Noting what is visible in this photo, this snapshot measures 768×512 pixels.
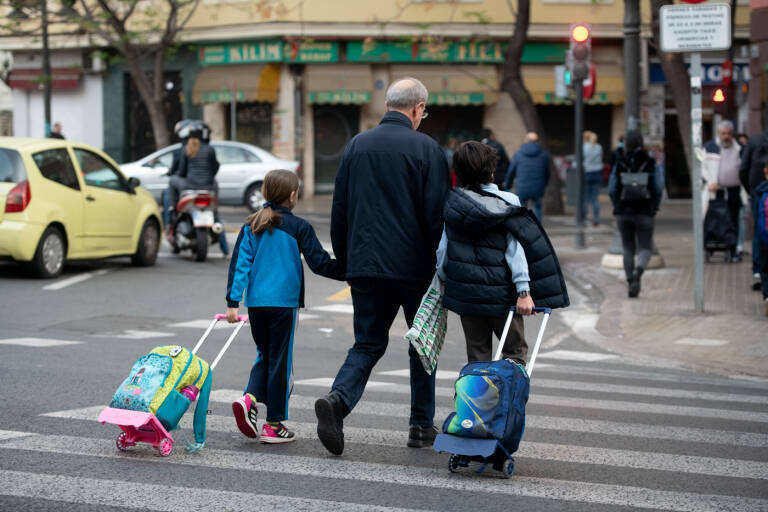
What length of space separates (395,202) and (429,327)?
24.7 inches

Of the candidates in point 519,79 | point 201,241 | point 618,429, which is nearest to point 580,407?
point 618,429

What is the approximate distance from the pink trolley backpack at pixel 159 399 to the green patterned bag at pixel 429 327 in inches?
41.2

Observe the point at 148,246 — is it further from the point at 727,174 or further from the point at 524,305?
the point at 524,305

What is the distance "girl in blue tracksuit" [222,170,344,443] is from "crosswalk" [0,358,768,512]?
26 centimetres

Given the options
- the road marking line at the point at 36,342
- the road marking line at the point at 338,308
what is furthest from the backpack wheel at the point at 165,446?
the road marking line at the point at 338,308

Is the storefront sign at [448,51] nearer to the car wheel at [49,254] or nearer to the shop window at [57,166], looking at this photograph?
the shop window at [57,166]

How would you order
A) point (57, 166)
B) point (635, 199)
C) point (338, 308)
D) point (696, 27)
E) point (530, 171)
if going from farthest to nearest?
point (530, 171) < point (57, 166) < point (338, 308) < point (635, 199) < point (696, 27)

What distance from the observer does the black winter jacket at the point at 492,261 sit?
576cm

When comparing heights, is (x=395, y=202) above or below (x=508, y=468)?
above

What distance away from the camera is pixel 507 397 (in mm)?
5418

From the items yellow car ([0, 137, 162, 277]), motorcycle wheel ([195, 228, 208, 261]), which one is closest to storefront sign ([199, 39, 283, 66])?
motorcycle wheel ([195, 228, 208, 261])

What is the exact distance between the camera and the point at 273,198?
6.19 m

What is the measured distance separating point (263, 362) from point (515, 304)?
1345 mm

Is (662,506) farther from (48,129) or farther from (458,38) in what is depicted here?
(458,38)
